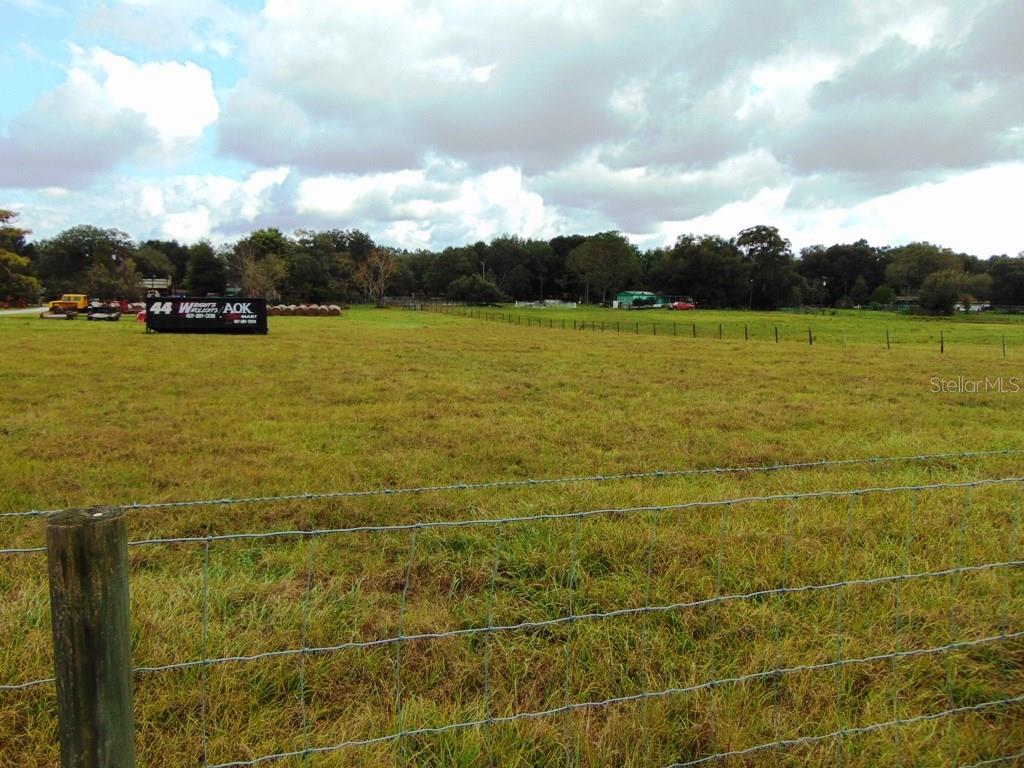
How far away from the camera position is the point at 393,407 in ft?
31.5

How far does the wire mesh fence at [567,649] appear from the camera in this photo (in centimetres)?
240

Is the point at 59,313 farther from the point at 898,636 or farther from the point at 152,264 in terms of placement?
the point at 152,264

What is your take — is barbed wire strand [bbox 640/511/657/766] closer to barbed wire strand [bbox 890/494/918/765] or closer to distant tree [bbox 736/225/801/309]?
barbed wire strand [bbox 890/494/918/765]

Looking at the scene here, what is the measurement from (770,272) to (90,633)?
335 feet

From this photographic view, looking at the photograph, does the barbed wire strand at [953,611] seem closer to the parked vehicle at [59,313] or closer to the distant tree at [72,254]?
the parked vehicle at [59,313]

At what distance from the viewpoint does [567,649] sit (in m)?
2.68

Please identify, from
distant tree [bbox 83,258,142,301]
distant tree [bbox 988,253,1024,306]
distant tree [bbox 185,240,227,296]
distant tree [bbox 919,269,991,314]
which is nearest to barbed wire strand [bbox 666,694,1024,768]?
distant tree [bbox 919,269,991,314]

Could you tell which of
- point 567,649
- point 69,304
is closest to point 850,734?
point 567,649

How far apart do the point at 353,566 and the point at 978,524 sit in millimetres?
4417

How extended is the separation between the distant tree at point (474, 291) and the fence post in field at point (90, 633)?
90.8 metres

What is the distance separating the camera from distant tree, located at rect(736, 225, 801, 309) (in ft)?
308

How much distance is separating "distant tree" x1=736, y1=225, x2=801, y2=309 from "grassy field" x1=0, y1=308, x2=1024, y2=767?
93.4 metres

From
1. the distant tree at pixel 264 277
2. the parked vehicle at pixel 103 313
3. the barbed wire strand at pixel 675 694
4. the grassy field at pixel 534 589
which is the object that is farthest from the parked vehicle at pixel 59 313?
the barbed wire strand at pixel 675 694

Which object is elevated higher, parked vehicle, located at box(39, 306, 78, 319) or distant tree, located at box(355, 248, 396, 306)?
distant tree, located at box(355, 248, 396, 306)
